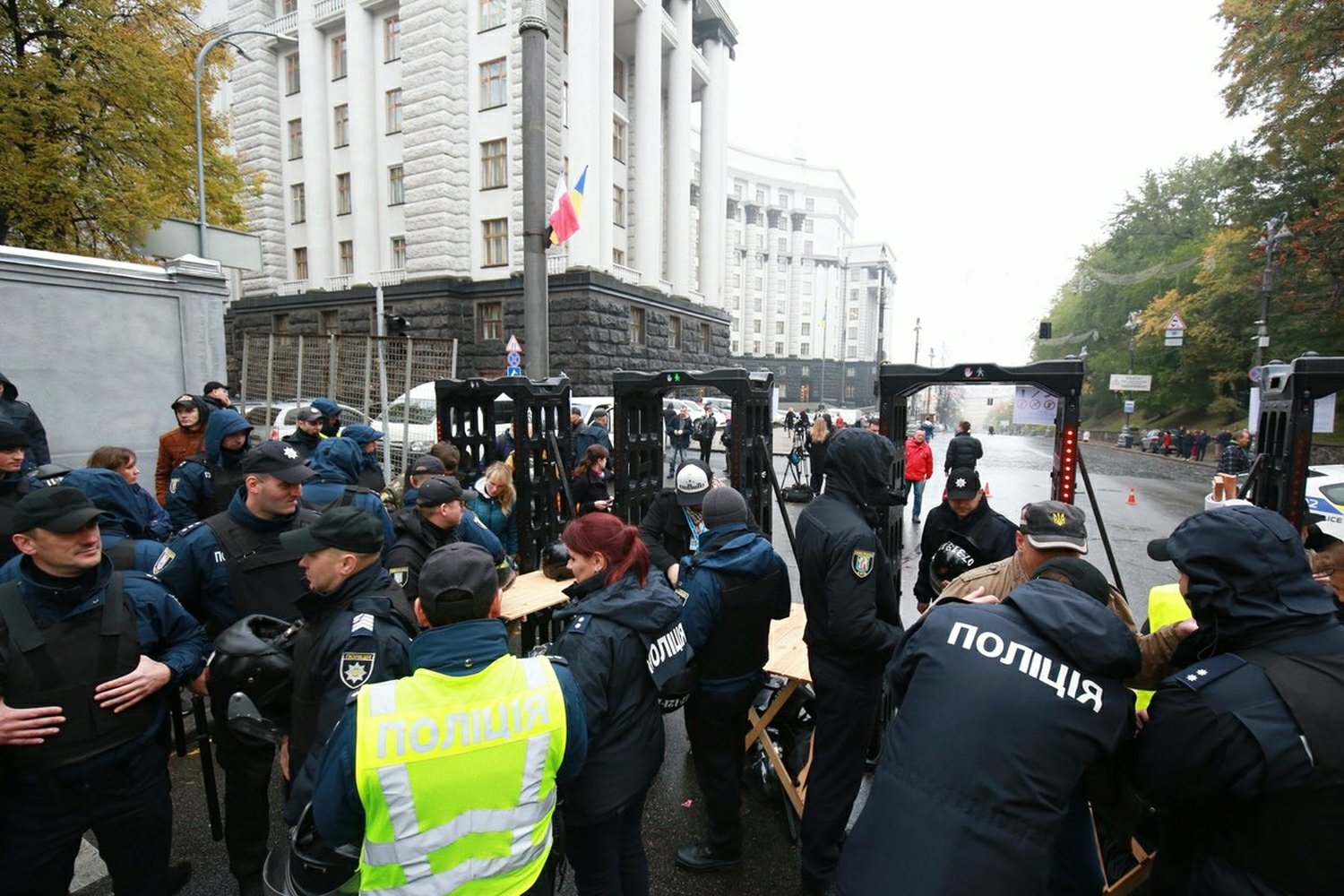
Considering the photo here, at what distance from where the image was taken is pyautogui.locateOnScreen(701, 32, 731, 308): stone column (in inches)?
1221

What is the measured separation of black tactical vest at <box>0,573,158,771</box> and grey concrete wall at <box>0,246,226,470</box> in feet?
27.0

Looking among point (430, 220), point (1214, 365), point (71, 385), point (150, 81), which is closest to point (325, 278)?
point (430, 220)

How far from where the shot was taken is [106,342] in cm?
873

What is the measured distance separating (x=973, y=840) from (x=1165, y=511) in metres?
16.5

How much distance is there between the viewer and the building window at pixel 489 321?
2297 cm

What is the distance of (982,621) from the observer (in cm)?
172

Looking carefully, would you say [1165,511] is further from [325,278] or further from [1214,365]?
[325,278]

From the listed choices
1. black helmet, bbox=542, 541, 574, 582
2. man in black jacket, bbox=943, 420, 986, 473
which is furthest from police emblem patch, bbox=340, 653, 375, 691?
man in black jacket, bbox=943, 420, 986, 473

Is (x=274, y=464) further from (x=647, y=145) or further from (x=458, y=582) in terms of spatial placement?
(x=647, y=145)

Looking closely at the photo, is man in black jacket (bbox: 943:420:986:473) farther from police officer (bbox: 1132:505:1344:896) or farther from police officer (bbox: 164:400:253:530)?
police officer (bbox: 164:400:253:530)

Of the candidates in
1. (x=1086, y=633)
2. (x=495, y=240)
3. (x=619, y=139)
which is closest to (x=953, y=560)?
(x=1086, y=633)

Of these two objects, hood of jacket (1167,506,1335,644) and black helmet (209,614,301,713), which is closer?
hood of jacket (1167,506,1335,644)

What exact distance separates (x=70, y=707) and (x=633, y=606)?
2029mm

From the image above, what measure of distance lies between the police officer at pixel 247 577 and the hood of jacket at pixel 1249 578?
11.2 feet
